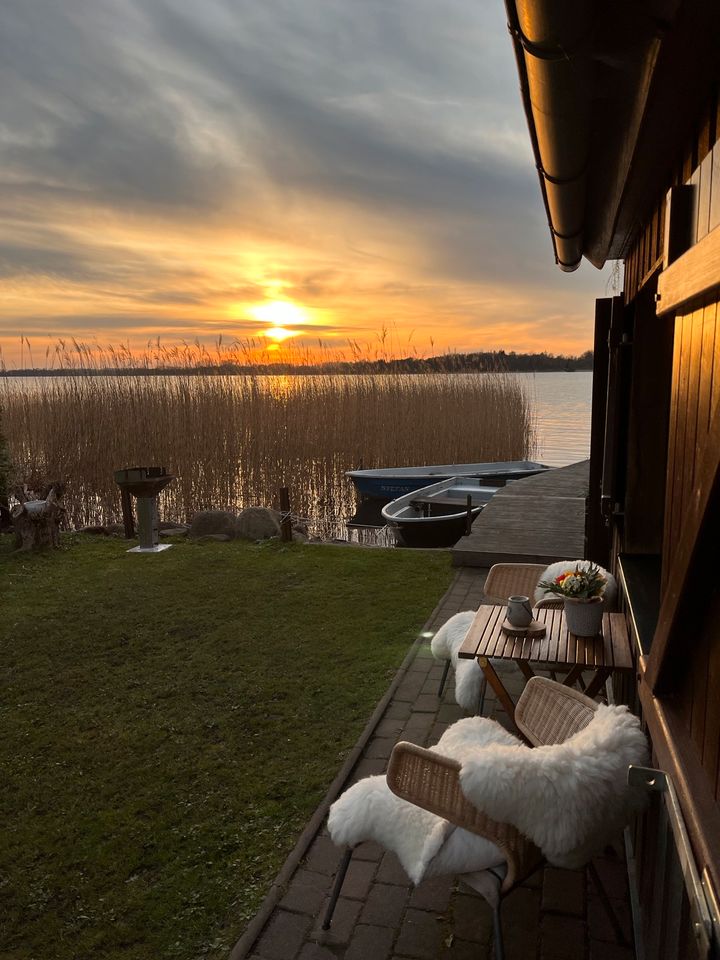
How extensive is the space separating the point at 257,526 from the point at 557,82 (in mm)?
7557

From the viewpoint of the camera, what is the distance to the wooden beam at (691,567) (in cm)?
108

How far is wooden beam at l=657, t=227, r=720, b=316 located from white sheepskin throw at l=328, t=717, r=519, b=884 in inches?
52.6

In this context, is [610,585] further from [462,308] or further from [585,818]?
[462,308]

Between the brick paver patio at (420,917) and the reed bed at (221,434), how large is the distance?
743cm

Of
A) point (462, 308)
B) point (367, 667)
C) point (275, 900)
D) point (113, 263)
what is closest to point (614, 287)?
point (367, 667)

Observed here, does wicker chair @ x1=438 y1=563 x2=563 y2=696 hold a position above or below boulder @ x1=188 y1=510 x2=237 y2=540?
above

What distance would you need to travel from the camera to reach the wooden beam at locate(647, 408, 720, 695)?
108 centimetres

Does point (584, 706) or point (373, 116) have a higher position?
point (373, 116)

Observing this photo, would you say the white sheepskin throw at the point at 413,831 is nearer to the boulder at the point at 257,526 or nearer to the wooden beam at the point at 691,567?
the wooden beam at the point at 691,567

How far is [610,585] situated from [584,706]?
1280mm

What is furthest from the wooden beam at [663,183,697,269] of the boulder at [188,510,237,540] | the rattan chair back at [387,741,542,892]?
the boulder at [188,510,237,540]

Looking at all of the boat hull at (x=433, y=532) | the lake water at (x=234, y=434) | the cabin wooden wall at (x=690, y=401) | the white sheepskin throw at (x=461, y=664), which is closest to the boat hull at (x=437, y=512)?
the boat hull at (x=433, y=532)

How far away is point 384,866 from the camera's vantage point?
8.11ft

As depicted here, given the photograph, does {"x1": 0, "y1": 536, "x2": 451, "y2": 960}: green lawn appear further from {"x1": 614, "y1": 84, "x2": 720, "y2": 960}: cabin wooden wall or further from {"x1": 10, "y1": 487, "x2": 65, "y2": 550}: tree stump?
{"x1": 614, "y1": 84, "x2": 720, "y2": 960}: cabin wooden wall
